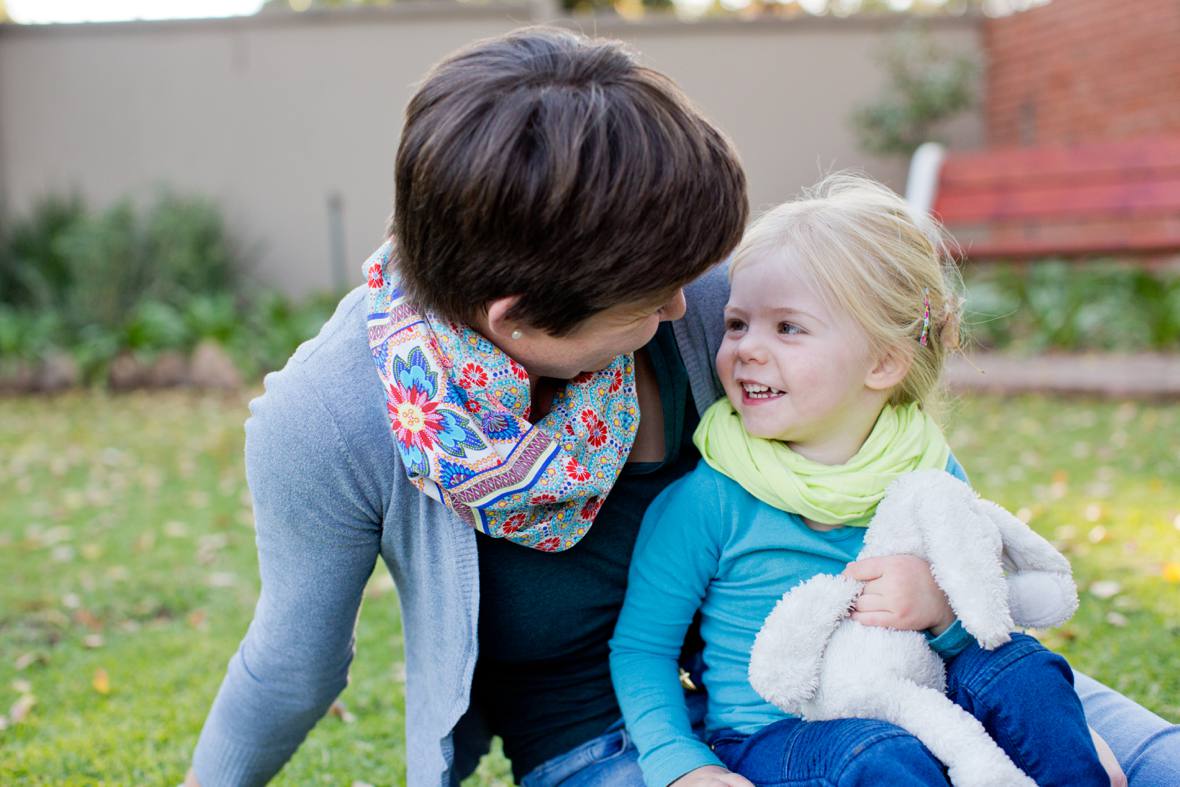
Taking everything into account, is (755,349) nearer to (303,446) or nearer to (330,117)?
(303,446)

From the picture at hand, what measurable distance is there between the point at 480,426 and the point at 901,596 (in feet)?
2.03

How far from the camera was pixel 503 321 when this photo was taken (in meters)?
1.47

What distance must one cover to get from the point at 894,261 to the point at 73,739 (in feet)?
6.93

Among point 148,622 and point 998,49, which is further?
point 998,49

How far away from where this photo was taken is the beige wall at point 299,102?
10.1 meters

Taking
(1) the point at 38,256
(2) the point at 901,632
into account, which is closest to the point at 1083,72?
(1) the point at 38,256

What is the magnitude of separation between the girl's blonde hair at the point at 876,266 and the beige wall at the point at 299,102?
8553 mm

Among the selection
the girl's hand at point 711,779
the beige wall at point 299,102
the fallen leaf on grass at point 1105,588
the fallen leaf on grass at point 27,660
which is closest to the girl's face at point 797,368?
the girl's hand at point 711,779

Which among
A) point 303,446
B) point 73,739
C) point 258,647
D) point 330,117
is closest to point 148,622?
point 73,739

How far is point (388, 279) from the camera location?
5.18 feet

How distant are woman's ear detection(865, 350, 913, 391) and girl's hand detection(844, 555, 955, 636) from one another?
273mm

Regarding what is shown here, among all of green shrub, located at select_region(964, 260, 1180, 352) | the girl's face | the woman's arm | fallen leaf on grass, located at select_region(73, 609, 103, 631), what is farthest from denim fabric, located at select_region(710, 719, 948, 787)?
green shrub, located at select_region(964, 260, 1180, 352)

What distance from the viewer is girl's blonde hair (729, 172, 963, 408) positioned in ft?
5.49

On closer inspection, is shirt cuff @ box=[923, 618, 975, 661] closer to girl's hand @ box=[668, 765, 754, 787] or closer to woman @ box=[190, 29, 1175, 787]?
woman @ box=[190, 29, 1175, 787]
